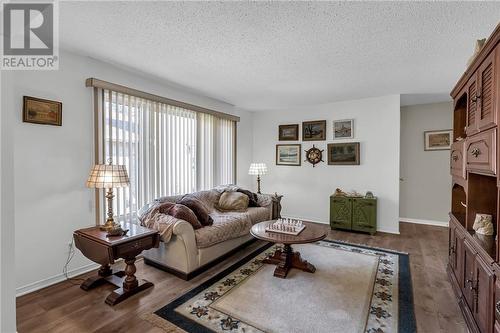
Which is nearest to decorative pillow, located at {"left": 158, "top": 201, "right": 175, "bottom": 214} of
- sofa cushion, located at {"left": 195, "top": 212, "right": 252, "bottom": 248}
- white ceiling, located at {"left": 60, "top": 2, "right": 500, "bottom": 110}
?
sofa cushion, located at {"left": 195, "top": 212, "right": 252, "bottom": 248}

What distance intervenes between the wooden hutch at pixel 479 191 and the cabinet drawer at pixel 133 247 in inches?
107

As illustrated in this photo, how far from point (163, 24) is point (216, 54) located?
72cm

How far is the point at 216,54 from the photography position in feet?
8.99

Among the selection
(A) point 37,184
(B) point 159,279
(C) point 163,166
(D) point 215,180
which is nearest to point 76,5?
(A) point 37,184

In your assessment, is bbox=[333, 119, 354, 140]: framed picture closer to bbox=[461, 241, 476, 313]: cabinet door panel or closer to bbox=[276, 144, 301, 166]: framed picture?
bbox=[276, 144, 301, 166]: framed picture

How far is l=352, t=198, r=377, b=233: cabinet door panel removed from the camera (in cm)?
438

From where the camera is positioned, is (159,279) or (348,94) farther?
(348,94)

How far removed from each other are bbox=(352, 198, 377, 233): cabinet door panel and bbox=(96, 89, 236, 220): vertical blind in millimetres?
2704

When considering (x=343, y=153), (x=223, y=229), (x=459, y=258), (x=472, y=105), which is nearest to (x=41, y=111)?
(x=223, y=229)

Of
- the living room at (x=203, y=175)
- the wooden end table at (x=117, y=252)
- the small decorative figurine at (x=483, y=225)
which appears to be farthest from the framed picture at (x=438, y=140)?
the wooden end table at (x=117, y=252)

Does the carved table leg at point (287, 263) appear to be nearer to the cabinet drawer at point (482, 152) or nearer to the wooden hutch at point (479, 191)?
the wooden hutch at point (479, 191)

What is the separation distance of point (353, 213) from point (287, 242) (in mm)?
2405

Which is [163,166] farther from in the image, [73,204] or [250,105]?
[250,105]

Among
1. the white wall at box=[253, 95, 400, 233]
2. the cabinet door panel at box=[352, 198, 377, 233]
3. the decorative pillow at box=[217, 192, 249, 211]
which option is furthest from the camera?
the white wall at box=[253, 95, 400, 233]
